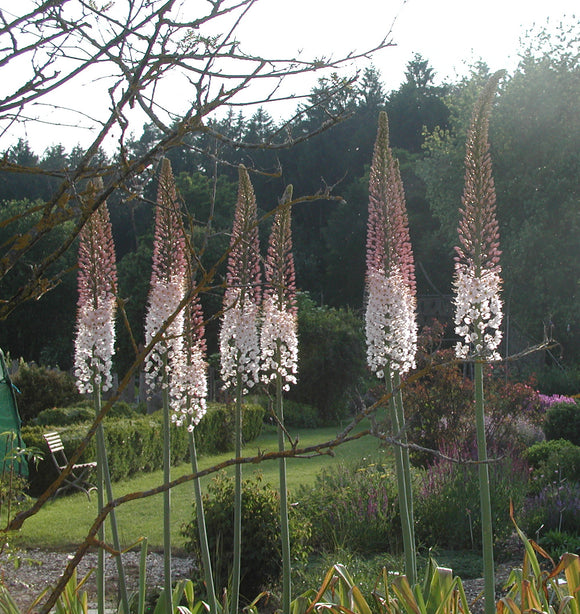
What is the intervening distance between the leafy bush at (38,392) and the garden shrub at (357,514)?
791cm

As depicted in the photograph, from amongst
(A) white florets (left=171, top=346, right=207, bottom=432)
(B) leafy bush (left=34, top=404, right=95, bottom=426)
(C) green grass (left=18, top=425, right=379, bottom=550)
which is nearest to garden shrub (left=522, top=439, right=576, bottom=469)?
(C) green grass (left=18, top=425, right=379, bottom=550)

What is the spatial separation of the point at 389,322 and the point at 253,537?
2411 millimetres

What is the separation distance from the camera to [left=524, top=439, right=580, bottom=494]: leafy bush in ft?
26.5

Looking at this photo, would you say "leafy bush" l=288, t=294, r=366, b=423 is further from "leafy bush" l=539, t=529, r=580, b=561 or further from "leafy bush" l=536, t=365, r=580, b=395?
"leafy bush" l=539, t=529, r=580, b=561

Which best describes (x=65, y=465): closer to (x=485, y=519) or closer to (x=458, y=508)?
(x=485, y=519)

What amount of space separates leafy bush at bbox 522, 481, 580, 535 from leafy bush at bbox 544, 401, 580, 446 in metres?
4.35

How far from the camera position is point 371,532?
6492mm

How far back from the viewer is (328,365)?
59.7ft

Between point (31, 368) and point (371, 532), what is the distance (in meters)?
9.44

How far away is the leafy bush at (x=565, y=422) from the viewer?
11336 mm

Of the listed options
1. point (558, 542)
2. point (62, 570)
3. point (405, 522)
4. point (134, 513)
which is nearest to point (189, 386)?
point (405, 522)

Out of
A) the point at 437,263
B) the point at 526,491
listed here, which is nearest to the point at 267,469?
the point at 526,491

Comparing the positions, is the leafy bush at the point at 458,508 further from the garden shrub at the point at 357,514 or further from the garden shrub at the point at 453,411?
the garden shrub at the point at 453,411

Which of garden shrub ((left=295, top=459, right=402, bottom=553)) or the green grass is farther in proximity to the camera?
the green grass
